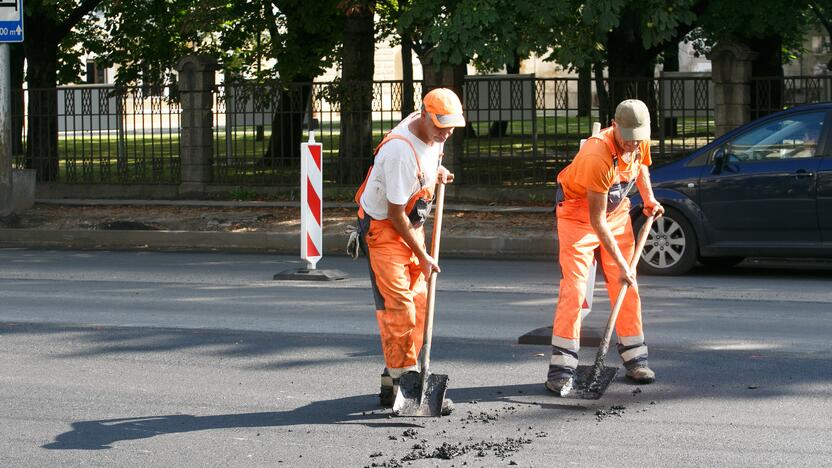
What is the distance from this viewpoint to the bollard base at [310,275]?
12.1 m

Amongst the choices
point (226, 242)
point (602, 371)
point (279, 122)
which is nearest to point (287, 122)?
point (279, 122)

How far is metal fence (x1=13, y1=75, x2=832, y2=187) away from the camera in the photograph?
1933cm

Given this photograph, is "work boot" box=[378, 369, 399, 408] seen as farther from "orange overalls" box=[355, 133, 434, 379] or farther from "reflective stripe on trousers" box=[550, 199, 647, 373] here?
"reflective stripe on trousers" box=[550, 199, 647, 373]

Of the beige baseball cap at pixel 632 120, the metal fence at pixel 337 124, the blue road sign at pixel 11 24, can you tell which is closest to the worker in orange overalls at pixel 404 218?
the beige baseball cap at pixel 632 120

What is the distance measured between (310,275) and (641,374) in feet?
17.6

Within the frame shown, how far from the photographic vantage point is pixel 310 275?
39.8 ft

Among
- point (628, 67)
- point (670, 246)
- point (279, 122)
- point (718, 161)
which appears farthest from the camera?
point (628, 67)

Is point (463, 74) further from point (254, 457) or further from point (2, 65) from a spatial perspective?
point (254, 457)

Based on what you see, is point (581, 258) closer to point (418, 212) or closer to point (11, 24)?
point (418, 212)

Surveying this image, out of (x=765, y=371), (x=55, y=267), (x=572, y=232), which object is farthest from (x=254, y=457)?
(x=55, y=267)

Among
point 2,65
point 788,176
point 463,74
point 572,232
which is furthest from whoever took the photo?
point 463,74

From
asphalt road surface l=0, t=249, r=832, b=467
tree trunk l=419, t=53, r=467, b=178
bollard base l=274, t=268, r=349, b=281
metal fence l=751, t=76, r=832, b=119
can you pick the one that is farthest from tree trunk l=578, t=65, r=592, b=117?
asphalt road surface l=0, t=249, r=832, b=467

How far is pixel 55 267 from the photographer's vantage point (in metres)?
13.5

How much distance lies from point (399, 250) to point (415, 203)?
261 millimetres
